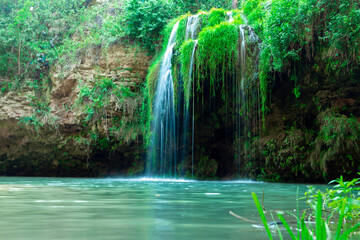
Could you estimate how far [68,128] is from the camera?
15.3 metres

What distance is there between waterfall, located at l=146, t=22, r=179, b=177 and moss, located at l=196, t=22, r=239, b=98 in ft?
4.47

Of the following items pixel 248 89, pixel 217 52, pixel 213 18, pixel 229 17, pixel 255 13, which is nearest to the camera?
pixel 217 52

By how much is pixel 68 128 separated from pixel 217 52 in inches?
280

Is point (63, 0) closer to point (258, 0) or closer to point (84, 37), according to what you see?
point (84, 37)

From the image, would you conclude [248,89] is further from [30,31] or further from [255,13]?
[30,31]

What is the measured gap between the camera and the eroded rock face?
1518 centimetres

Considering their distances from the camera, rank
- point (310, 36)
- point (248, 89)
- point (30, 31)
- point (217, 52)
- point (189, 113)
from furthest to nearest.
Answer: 1. point (30, 31)
2. point (189, 113)
3. point (248, 89)
4. point (217, 52)
5. point (310, 36)

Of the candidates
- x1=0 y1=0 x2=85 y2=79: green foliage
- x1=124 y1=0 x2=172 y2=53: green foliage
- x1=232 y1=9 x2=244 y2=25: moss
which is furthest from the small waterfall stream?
x1=0 y1=0 x2=85 y2=79: green foliage

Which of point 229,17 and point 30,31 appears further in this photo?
point 30,31

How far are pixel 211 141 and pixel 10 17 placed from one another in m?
11.7

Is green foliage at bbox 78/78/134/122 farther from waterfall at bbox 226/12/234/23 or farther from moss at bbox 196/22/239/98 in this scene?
waterfall at bbox 226/12/234/23

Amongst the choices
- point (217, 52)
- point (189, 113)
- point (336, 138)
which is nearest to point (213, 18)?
point (217, 52)

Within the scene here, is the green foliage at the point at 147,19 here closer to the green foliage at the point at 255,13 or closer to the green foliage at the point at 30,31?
the green foliage at the point at 255,13

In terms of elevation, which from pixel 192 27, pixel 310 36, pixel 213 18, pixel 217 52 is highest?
pixel 213 18
